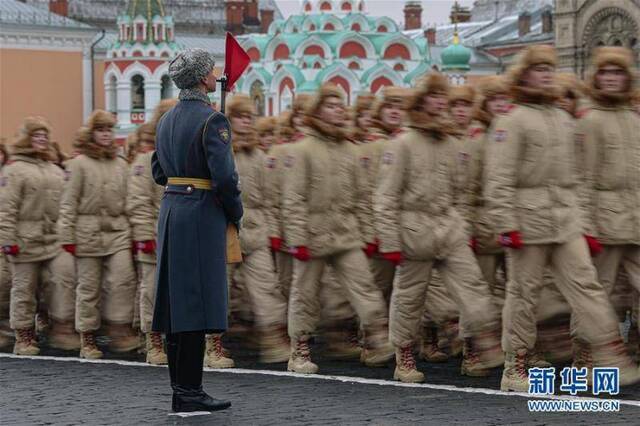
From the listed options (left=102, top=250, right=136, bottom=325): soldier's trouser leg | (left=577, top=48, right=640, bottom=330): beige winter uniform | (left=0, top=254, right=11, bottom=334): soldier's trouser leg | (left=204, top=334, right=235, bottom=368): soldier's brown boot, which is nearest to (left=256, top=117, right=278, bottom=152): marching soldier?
(left=102, top=250, right=136, bottom=325): soldier's trouser leg

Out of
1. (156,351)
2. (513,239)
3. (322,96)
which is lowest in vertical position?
(156,351)

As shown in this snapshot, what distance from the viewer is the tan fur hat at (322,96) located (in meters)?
10.9

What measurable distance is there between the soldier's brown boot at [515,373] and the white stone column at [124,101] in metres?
54.2

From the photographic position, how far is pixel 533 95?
9.62 metres

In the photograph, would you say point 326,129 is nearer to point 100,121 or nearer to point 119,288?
point 100,121

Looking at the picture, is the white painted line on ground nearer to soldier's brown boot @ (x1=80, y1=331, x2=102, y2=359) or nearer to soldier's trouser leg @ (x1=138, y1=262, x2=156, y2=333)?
soldier's brown boot @ (x1=80, y1=331, x2=102, y2=359)

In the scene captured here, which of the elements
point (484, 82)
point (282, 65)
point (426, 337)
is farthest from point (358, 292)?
point (282, 65)

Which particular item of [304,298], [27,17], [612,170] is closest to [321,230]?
[304,298]

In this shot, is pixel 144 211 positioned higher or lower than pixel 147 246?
higher

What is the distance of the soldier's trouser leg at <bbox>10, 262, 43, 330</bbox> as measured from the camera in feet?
41.7

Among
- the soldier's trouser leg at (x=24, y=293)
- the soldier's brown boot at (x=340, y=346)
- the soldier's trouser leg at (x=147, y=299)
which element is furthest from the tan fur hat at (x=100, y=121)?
the soldier's brown boot at (x=340, y=346)

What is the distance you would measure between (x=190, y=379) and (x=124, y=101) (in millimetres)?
55319

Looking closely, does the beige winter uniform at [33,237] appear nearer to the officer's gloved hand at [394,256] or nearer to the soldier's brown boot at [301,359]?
the soldier's brown boot at [301,359]

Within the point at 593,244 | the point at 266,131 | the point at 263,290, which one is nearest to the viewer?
the point at 593,244
